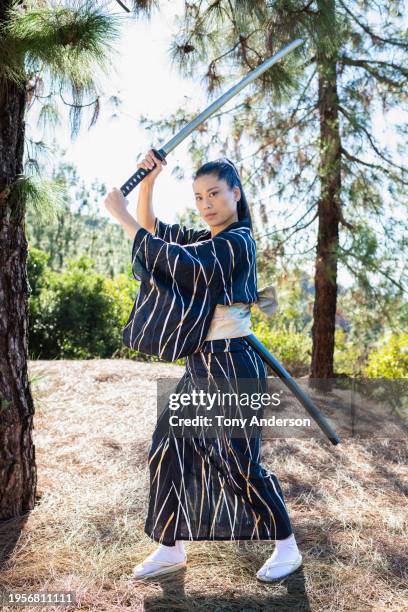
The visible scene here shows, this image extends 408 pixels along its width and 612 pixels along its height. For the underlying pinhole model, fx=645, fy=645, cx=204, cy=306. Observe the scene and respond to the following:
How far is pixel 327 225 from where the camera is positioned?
15.5 ft

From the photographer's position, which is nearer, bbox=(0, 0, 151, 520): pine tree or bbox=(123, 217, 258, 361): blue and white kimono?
bbox=(123, 217, 258, 361): blue and white kimono

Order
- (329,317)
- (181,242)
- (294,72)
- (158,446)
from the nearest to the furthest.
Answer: (158,446), (181,242), (294,72), (329,317)

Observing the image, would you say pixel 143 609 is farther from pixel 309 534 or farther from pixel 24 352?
pixel 24 352

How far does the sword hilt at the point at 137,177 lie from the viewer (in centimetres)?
204

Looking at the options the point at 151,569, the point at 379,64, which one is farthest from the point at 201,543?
the point at 379,64

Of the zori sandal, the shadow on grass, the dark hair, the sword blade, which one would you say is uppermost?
the sword blade

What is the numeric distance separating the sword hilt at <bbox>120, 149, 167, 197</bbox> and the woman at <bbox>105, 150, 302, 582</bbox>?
17 mm

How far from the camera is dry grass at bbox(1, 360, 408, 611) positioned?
198cm

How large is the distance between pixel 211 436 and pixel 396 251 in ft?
9.20

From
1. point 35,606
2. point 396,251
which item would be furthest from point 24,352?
point 396,251

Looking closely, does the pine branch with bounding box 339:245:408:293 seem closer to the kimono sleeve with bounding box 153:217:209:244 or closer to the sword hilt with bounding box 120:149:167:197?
the kimono sleeve with bounding box 153:217:209:244

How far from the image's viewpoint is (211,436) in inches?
80.6

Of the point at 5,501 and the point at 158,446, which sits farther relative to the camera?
the point at 5,501

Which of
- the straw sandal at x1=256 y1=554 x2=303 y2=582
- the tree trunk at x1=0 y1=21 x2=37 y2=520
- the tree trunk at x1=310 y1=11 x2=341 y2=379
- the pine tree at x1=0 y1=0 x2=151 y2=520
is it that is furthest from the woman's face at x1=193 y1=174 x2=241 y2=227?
the tree trunk at x1=310 y1=11 x2=341 y2=379
